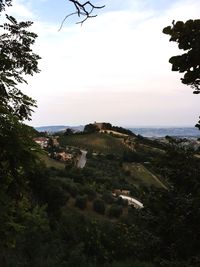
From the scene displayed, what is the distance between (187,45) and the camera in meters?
5.00

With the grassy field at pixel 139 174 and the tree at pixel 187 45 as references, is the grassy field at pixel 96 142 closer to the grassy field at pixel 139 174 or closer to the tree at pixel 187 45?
the grassy field at pixel 139 174

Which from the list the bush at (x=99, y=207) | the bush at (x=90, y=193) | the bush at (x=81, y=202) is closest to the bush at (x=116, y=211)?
the bush at (x=99, y=207)

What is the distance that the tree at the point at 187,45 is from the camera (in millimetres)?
4836

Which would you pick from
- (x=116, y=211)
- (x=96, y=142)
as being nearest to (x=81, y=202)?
(x=116, y=211)

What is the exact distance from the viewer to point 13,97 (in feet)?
26.0

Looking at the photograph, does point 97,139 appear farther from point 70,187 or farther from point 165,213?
point 165,213

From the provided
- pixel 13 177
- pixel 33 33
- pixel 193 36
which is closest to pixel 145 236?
pixel 13 177

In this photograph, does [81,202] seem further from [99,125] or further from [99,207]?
[99,125]

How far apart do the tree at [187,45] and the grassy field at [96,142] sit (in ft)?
410

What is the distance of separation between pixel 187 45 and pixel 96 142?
136 meters

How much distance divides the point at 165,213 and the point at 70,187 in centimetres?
5117

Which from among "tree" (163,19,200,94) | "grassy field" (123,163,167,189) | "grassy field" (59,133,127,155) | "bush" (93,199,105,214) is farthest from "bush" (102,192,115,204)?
"grassy field" (59,133,127,155)

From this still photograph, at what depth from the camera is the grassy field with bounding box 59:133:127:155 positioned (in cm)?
13395

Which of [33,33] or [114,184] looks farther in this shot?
[114,184]
